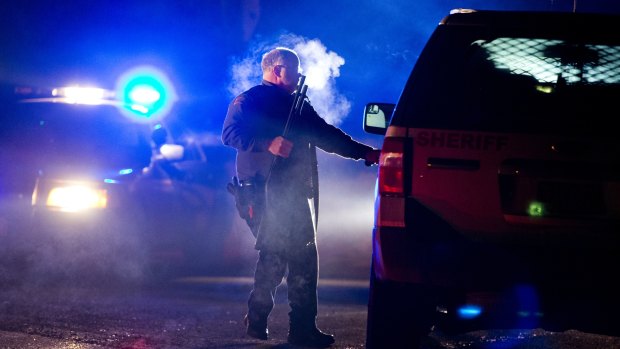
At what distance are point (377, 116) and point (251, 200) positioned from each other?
1199 millimetres

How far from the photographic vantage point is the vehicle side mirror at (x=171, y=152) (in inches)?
354

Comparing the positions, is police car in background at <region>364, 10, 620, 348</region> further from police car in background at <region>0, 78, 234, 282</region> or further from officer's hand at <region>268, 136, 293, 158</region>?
police car in background at <region>0, 78, 234, 282</region>

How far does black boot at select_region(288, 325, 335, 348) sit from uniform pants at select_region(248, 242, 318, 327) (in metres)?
0.07

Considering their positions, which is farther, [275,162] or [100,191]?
[100,191]

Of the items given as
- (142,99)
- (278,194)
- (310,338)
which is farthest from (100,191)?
(310,338)

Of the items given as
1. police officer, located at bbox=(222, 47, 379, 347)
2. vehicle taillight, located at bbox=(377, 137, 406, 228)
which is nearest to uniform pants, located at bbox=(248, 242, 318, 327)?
police officer, located at bbox=(222, 47, 379, 347)

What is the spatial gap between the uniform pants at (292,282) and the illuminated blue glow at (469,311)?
6.59ft

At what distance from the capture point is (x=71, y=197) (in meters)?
7.82

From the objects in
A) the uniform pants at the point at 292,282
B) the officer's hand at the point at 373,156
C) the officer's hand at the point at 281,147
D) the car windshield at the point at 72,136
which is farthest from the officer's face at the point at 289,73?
the car windshield at the point at 72,136

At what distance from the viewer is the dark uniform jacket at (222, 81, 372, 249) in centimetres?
561

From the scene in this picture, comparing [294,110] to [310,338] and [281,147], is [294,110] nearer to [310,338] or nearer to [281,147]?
[281,147]

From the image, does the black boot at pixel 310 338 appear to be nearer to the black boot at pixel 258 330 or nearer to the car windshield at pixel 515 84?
the black boot at pixel 258 330

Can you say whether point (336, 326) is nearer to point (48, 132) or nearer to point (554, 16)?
point (554, 16)

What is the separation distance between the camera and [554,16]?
12.8 feet
